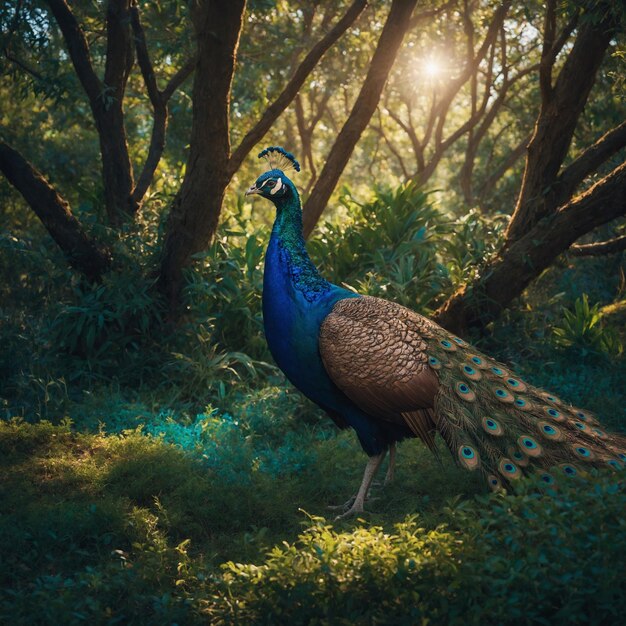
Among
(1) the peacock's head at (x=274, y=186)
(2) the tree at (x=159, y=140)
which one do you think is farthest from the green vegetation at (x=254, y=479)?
(1) the peacock's head at (x=274, y=186)

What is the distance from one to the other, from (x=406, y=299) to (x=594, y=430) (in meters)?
3.07

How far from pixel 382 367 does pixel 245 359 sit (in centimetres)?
285

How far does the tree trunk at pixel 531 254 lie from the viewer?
6918 mm

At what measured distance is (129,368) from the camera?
25.2ft

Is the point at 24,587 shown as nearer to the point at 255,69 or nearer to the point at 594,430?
the point at 594,430

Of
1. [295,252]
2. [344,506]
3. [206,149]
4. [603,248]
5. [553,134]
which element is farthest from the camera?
[603,248]

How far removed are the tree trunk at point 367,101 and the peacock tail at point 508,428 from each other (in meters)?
4.03

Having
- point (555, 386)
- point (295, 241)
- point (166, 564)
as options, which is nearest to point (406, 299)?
point (555, 386)

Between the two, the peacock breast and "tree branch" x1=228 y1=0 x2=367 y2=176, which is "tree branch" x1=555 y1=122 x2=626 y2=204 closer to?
"tree branch" x1=228 y1=0 x2=367 y2=176

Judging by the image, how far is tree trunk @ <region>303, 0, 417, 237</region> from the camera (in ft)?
27.2

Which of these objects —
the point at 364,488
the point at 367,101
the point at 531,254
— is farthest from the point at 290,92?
the point at 364,488

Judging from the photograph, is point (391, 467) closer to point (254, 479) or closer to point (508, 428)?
point (254, 479)

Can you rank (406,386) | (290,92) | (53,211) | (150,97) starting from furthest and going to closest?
(150,97) < (290,92) < (53,211) < (406,386)

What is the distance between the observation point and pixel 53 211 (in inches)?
307
